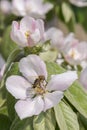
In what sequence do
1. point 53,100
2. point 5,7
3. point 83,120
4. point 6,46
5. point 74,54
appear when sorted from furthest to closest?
point 5,7
point 6,46
point 74,54
point 83,120
point 53,100

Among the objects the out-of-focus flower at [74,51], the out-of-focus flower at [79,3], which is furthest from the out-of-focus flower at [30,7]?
the out-of-focus flower at [74,51]

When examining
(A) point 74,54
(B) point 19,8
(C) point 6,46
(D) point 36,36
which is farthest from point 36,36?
(B) point 19,8

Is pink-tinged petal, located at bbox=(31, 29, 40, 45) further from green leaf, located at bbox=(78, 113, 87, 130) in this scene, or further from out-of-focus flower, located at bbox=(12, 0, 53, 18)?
out-of-focus flower, located at bbox=(12, 0, 53, 18)

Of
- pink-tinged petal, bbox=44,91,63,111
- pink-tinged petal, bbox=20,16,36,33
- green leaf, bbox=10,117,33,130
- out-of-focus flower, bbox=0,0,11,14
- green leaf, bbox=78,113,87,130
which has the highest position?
pink-tinged petal, bbox=20,16,36,33

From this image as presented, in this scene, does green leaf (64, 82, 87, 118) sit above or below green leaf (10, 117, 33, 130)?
below

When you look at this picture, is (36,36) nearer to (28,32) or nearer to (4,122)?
(28,32)

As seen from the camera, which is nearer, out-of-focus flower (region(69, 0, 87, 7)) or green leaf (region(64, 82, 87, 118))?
green leaf (region(64, 82, 87, 118))

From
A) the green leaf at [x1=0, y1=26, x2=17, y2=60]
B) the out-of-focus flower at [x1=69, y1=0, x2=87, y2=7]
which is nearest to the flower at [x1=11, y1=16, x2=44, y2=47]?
the green leaf at [x1=0, y1=26, x2=17, y2=60]
